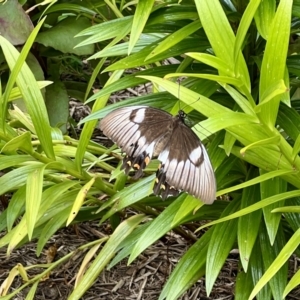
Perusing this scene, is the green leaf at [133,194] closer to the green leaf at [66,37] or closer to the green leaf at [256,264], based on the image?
the green leaf at [256,264]

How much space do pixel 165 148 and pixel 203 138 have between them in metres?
0.09

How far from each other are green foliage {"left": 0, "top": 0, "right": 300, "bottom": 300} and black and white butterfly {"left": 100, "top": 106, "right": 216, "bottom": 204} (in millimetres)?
42

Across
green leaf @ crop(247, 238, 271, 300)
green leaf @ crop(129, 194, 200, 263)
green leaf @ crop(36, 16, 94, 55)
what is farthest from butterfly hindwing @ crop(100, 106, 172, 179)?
green leaf @ crop(36, 16, 94, 55)

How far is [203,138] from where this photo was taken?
0.88 meters

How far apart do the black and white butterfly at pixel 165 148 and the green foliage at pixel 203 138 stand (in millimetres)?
42

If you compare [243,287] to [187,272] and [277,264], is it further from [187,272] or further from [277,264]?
[277,264]

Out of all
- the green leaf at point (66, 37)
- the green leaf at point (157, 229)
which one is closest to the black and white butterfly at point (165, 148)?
the green leaf at point (157, 229)

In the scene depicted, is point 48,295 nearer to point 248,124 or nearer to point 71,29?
point 71,29

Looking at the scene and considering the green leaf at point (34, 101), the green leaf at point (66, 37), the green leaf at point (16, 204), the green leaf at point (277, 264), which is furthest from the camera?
the green leaf at point (66, 37)

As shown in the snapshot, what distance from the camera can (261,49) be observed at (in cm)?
111

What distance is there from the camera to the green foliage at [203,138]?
0.78m

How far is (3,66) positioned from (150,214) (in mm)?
741

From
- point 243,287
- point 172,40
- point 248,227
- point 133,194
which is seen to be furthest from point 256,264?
point 172,40

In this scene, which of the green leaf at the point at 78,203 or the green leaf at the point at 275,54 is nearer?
the green leaf at the point at 275,54
